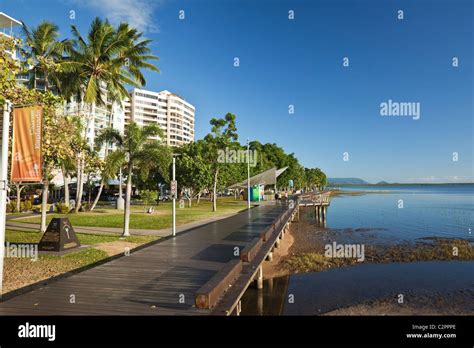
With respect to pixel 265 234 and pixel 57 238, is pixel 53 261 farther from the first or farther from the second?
pixel 265 234

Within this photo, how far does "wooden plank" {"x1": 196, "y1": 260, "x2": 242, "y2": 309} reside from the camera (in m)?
6.45

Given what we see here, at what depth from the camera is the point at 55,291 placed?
7812mm

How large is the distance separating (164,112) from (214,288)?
128 metres

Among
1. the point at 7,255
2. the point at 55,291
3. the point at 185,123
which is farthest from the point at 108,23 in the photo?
the point at 185,123

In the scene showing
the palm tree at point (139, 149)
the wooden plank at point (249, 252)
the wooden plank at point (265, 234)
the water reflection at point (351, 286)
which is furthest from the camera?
the palm tree at point (139, 149)

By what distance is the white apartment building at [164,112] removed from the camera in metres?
120

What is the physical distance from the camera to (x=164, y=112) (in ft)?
423

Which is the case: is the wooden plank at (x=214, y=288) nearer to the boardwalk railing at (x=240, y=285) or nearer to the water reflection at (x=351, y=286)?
the boardwalk railing at (x=240, y=285)

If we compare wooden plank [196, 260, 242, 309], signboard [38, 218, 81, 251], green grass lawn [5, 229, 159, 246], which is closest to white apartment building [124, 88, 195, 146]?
green grass lawn [5, 229, 159, 246]

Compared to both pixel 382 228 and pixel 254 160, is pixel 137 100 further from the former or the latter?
pixel 382 228

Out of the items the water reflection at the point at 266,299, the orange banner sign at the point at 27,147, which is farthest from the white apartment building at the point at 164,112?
the orange banner sign at the point at 27,147

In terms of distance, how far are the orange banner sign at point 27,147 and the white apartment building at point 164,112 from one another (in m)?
109

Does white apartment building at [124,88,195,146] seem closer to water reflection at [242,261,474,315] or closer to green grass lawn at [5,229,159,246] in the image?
green grass lawn at [5,229,159,246]
